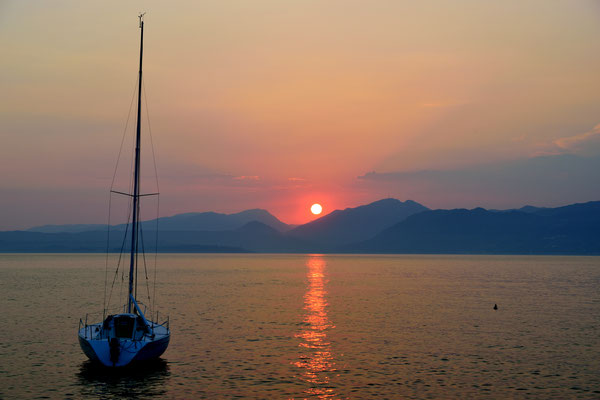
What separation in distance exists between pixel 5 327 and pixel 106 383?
3311cm

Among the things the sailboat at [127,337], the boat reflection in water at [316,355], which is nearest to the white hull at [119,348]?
the sailboat at [127,337]

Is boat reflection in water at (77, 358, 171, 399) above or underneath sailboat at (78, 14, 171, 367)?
underneath

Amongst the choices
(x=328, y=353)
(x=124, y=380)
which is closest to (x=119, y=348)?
(x=124, y=380)

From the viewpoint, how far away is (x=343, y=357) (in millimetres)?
48438

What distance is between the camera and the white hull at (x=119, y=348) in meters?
40.0

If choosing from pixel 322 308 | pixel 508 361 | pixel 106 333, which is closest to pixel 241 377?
pixel 106 333

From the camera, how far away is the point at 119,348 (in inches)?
1574

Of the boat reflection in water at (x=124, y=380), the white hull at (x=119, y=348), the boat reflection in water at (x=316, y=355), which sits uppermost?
the white hull at (x=119, y=348)

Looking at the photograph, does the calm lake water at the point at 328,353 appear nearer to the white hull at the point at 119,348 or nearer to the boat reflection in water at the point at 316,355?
the boat reflection in water at the point at 316,355

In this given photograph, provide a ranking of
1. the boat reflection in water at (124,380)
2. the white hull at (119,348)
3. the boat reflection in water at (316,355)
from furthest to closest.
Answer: the white hull at (119,348) → the boat reflection in water at (316,355) → the boat reflection in water at (124,380)

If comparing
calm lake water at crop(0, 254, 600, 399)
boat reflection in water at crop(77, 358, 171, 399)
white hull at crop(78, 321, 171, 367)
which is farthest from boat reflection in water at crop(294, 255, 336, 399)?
white hull at crop(78, 321, 171, 367)

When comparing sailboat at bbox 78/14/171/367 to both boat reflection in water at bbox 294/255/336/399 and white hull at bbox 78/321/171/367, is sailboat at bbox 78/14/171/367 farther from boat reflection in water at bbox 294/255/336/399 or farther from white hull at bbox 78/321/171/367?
boat reflection in water at bbox 294/255/336/399

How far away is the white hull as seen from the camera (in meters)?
40.0

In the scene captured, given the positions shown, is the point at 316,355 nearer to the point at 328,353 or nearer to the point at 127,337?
the point at 328,353
